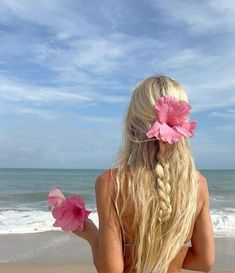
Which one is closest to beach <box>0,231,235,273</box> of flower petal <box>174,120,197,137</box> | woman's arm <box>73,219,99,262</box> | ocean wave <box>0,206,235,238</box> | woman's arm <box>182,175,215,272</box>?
ocean wave <box>0,206,235,238</box>

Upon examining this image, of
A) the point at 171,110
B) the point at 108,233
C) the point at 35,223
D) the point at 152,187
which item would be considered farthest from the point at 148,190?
the point at 35,223

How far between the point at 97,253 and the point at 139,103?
2.32 ft

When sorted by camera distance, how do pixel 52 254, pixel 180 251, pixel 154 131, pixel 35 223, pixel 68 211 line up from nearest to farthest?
1. pixel 154 131
2. pixel 68 211
3. pixel 180 251
4. pixel 52 254
5. pixel 35 223

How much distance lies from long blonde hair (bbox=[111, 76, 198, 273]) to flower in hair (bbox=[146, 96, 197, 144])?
0.05 m

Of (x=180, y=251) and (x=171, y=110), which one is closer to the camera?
(x=171, y=110)

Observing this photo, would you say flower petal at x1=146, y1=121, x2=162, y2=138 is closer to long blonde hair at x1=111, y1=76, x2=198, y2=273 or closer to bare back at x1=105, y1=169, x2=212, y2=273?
long blonde hair at x1=111, y1=76, x2=198, y2=273

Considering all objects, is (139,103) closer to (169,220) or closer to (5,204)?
(169,220)

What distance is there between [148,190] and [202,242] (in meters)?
0.42

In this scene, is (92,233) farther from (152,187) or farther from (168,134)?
(168,134)

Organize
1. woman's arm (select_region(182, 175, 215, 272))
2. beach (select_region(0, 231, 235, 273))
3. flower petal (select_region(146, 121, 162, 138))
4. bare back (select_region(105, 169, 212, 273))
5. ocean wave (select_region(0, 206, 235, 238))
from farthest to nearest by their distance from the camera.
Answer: ocean wave (select_region(0, 206, 235, 238)) < beach (select_region(0, 231, 235, 273)) < woman's arm (select_region(182, 175, 215, 272)) < bare back (select_region(105, 169, 212, 273)) < flower petal (select_region(146, 121, 162, 138))

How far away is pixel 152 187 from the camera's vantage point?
1956mm

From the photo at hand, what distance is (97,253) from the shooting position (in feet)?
6.55

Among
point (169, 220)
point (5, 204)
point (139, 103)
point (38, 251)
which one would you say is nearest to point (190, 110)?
point (139, 103)

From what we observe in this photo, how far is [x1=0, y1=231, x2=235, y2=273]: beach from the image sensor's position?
6.41 m
